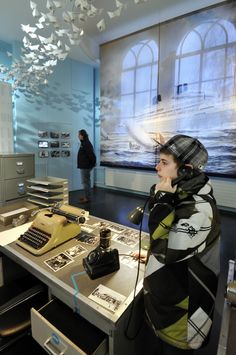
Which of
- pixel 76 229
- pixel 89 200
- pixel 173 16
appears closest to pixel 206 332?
pixel 76 229

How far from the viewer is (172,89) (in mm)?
4426

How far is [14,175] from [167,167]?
2287mm

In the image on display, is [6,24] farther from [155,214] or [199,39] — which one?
[155,214]

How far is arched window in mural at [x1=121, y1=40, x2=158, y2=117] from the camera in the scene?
4641 mm

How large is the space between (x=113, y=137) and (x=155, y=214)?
4823 mm

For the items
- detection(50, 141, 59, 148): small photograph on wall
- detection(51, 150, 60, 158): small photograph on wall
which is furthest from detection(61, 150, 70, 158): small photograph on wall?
detection(50, 141, 59, 148): small photograph on wall

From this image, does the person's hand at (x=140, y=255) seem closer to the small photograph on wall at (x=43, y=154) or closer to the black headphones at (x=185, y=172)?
the black headphones at (x=185, y=172)

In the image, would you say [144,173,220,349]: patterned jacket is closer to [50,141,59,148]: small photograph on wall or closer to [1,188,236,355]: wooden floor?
[1,188,236,355]: wooden floor

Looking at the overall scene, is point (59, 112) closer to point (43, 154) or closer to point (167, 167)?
point (43, 154)

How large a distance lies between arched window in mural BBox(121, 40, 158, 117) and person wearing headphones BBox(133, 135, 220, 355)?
13.6 ft

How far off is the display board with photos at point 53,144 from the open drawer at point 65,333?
4.51 meters

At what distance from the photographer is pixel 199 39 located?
3.99 m

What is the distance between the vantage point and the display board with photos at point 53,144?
5180 millimetres

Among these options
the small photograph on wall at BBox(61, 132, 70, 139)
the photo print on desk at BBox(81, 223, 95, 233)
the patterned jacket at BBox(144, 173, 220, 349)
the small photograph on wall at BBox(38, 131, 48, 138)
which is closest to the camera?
the patterned jacket at BBox(144, 173, 220, 349)
